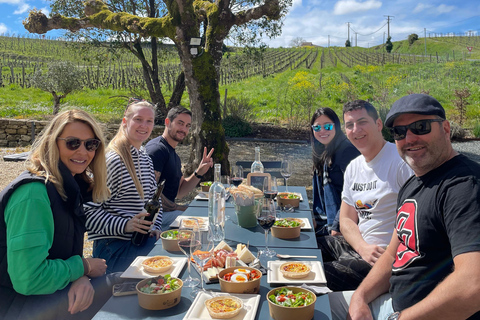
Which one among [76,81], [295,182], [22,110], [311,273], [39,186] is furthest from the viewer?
[22,110]

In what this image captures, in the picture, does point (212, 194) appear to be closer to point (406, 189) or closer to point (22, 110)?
point (406, 189)

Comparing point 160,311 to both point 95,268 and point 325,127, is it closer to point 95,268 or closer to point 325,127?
point 95,268

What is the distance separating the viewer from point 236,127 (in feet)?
40.4

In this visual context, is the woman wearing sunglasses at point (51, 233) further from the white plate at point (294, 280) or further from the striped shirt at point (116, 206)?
the white plate at point (294, 280)

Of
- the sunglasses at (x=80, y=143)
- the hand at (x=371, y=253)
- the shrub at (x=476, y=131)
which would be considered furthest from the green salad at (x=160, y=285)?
the shrub at (x=476, y=131)

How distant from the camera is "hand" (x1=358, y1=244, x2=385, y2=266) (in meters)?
2.41

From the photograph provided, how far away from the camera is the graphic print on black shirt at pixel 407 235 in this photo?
5.49 ft

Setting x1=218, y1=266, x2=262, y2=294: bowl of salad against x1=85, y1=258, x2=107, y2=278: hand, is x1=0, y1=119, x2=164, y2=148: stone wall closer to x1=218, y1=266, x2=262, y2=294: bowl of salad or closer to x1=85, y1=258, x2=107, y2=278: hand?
x1=85, y1=258, x2=107, y2=278: hand

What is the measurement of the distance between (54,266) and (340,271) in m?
1.74

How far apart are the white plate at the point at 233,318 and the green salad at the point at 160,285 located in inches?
4.5

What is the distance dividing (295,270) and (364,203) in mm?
1101

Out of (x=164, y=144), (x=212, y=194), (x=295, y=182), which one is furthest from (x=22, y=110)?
(x=212, y=194)

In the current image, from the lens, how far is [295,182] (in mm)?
7656

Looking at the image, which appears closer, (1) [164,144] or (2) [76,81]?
(1) [164,144]
